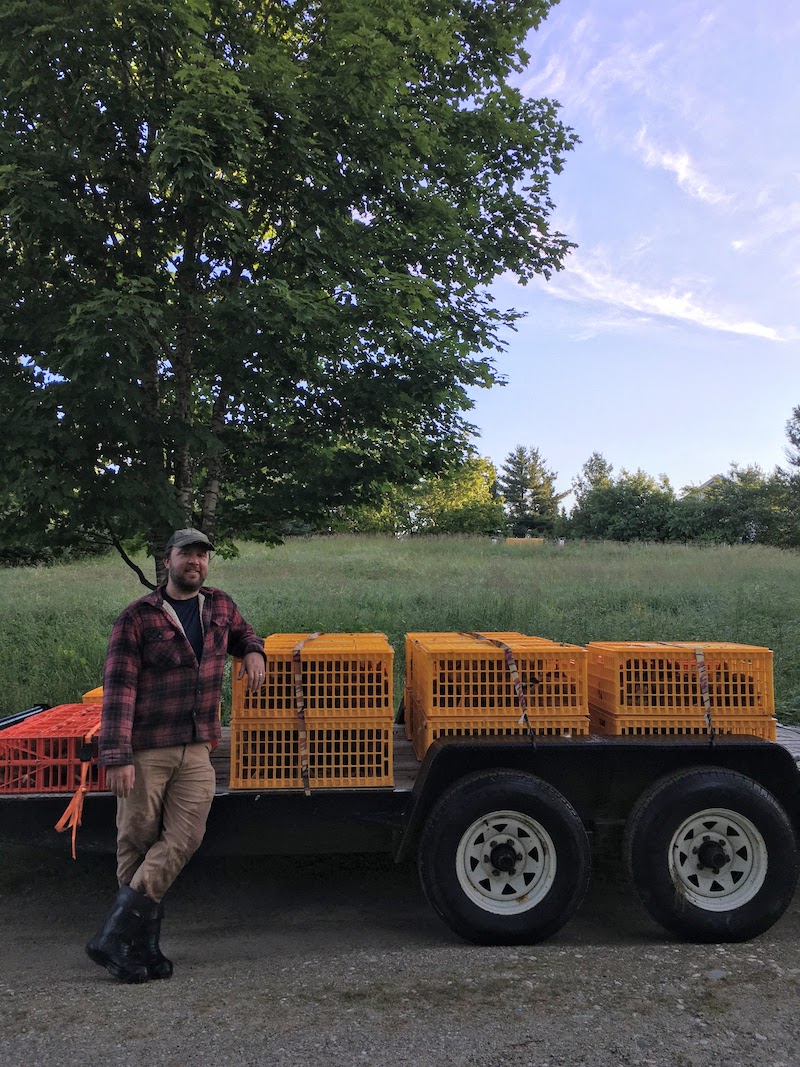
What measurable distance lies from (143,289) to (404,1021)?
4.62 metres

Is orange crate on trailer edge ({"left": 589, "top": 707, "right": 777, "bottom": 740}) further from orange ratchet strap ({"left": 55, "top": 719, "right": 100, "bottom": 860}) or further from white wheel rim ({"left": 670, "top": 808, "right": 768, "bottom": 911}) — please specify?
orange ratchet strap ({"left": 55, "top": 719, "right": 100, "bottom": 860})

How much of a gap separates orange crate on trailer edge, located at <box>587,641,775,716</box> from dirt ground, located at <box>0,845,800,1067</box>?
1201mm

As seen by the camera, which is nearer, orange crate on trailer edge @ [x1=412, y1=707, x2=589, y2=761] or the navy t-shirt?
the navy t-shirt

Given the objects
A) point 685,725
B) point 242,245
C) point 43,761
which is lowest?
point 43,761

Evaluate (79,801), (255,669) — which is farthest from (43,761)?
(255,669)

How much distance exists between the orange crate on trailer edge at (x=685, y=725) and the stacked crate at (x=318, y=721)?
1297 mm

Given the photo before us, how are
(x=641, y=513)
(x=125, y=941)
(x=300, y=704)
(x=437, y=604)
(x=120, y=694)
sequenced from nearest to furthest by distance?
(x=125, y=941), (x=120, y=694), (x=300, y=704), (x=437, y=604), (x=641, y=513)

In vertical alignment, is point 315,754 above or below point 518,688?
below

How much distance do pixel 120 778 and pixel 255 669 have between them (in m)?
0.78

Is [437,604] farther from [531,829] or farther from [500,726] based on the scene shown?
[531,829]

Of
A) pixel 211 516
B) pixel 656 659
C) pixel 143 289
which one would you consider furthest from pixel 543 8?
pixel 656 659

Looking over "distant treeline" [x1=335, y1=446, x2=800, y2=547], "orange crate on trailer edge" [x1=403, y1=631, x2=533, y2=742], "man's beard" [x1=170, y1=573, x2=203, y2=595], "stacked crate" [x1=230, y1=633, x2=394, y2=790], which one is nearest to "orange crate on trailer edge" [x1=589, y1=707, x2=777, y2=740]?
"orange crate on trailer edge" [x1=403, y1=631, x2=533, y2=742]

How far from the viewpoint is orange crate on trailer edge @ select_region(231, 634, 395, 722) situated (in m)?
3.85

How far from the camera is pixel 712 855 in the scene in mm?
3771
